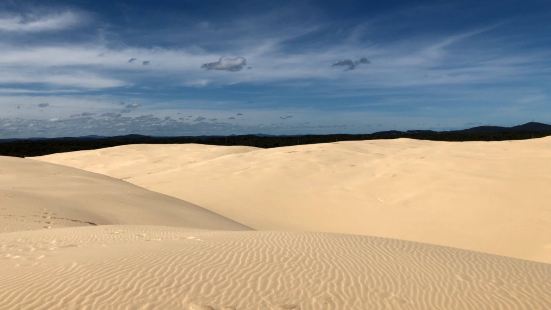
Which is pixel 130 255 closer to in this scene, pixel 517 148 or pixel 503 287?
pixel 503 287

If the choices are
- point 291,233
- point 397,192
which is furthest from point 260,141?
point 291,233

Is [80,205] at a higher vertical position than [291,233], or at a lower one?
lower

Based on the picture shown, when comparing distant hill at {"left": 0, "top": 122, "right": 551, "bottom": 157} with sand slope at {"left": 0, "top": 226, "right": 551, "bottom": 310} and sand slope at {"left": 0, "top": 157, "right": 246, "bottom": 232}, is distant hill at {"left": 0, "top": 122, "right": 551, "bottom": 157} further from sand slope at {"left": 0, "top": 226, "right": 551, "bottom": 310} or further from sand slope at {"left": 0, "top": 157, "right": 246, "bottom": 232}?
sand slope at {"left": 0, "top": 226, "right": 551, "bottom": 310}

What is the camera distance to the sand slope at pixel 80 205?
10.6m

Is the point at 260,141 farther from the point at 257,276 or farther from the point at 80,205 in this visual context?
the point at 257,276

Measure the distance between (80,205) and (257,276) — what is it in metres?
9.08

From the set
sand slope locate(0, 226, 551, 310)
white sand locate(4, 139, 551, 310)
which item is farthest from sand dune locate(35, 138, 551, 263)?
sand slope locate(0, 226, 551, 310)

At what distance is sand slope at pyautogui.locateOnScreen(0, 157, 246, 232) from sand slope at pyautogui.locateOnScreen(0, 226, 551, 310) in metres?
3.69

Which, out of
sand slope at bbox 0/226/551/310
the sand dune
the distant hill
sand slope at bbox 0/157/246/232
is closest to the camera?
sand slope at bbox 0/226/551/310

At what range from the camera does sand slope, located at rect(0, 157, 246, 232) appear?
10641 millimetres

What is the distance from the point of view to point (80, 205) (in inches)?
497

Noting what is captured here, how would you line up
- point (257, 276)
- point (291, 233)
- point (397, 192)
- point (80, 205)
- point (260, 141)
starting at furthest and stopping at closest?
point (260, 141), point (397, 192), point (80, 205), point (291, 233), point (257, 276)

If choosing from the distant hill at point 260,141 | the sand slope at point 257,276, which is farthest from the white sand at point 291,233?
the distant hill at point 260,141

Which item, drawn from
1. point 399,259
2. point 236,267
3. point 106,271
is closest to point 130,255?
point 106,271
